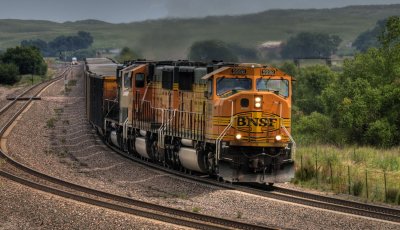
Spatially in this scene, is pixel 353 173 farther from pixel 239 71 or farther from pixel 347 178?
pixel 239 71

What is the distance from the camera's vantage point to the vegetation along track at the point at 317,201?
51.8 ft

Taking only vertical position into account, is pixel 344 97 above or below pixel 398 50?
below

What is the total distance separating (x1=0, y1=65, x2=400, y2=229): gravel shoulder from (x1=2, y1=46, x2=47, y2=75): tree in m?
65.3

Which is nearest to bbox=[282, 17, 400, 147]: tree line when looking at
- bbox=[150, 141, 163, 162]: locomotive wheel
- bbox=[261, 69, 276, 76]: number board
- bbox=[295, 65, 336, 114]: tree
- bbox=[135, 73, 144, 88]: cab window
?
bbox=[135, 73, 144, 88]: cab window

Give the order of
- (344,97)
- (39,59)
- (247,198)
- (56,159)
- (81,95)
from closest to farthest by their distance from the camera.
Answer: (247,198) → (56,159) → (344,97) → (81,95) → (39,59)

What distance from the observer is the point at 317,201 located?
17203mm

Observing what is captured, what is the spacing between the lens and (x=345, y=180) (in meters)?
21.0

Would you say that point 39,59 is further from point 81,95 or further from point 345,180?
point 345,180

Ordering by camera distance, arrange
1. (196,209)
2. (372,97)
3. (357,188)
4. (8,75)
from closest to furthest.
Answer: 1. (196,209)
2. (357,188)
3. (372,97)
4. (8,75)

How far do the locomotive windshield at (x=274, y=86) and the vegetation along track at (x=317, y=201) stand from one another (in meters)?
2.70

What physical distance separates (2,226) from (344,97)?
28982 mm

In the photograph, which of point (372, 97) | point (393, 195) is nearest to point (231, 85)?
point (393, 195)

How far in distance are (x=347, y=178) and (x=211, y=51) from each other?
26.2 ft

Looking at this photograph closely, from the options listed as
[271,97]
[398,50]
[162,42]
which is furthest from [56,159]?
[398,50]
